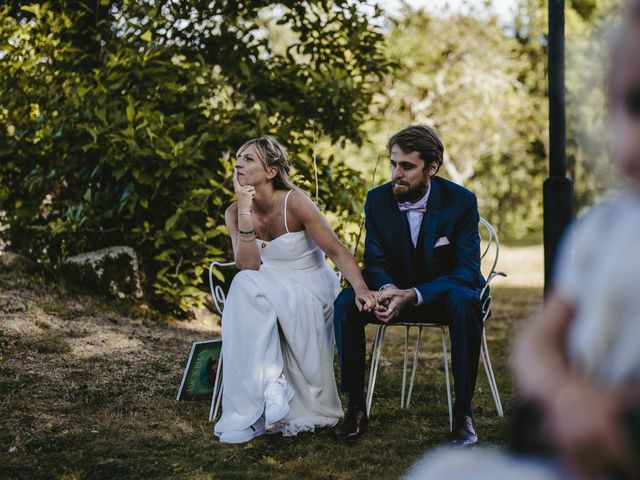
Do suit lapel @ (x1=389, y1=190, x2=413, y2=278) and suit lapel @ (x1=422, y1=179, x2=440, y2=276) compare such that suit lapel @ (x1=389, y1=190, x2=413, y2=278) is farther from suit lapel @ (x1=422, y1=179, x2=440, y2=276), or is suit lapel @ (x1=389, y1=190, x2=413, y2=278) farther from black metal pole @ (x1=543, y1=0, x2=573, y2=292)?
black metal pole @ (x1=543, y1=0, x2=573, y2=292)

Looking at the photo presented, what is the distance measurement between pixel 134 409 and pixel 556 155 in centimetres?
247

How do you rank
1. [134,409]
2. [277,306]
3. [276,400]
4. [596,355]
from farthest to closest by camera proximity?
1. [134,409]
2. [277,306]
3. [276,400]
4. [596,355]

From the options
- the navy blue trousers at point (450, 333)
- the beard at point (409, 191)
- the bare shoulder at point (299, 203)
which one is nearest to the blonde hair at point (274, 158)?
the bare shoulder at point (299, 203)

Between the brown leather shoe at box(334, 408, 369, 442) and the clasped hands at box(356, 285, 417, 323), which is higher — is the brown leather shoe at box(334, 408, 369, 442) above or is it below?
below

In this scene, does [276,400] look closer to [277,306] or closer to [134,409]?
[277,306]

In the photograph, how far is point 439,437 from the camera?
3.65 m

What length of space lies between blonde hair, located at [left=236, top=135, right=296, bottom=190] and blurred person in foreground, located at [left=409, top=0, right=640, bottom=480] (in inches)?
111

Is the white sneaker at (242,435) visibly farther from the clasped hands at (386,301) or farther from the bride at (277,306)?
the clasped hands at (386,301)

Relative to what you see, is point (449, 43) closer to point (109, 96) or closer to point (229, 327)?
point (109, 96)

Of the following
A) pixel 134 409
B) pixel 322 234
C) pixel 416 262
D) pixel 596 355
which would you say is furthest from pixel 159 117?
pixel 596 355

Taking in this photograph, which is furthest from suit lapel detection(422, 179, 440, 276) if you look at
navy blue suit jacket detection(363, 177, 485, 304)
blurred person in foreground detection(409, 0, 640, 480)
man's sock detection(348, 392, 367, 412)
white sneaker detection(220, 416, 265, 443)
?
blurred person in foreground detection(409, 0, 640, 480)

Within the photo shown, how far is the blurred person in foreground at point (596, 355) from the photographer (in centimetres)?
103

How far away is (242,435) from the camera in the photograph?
3521 millimetres

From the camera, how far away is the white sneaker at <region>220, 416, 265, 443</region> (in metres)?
3.51
